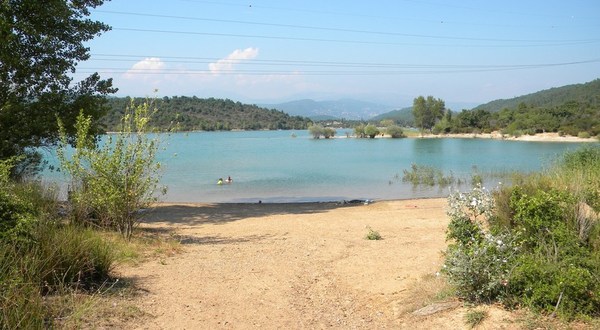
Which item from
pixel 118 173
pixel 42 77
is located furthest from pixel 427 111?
pixel 118 173

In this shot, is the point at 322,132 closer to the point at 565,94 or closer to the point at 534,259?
the point at 565,94

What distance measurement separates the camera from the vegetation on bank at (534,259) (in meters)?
4.62

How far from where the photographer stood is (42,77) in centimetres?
1505

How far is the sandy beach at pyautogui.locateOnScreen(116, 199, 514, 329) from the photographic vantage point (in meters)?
5.50

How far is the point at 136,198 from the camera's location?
31.5ft

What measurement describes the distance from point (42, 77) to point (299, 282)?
11.9 metres

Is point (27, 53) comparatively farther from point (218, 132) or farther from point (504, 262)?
point (218, 132)

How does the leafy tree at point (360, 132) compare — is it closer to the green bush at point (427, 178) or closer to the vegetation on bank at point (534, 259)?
the green bush at point (427, 178)

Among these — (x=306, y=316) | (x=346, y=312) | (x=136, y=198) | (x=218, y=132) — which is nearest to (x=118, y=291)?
(x=306, y=316)

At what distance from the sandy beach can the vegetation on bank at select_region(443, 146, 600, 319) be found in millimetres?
311

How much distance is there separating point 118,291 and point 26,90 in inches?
446

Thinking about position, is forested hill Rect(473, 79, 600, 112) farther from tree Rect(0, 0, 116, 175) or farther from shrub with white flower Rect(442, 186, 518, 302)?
shrub with white flower Rect(442, 186, 518, 302)

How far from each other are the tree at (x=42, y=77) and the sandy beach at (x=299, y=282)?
4.92 meters

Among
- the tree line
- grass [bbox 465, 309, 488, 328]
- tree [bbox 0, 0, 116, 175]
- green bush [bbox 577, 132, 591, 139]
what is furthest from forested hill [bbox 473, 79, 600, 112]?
grass [bbox 465, 309, 488, 328]
